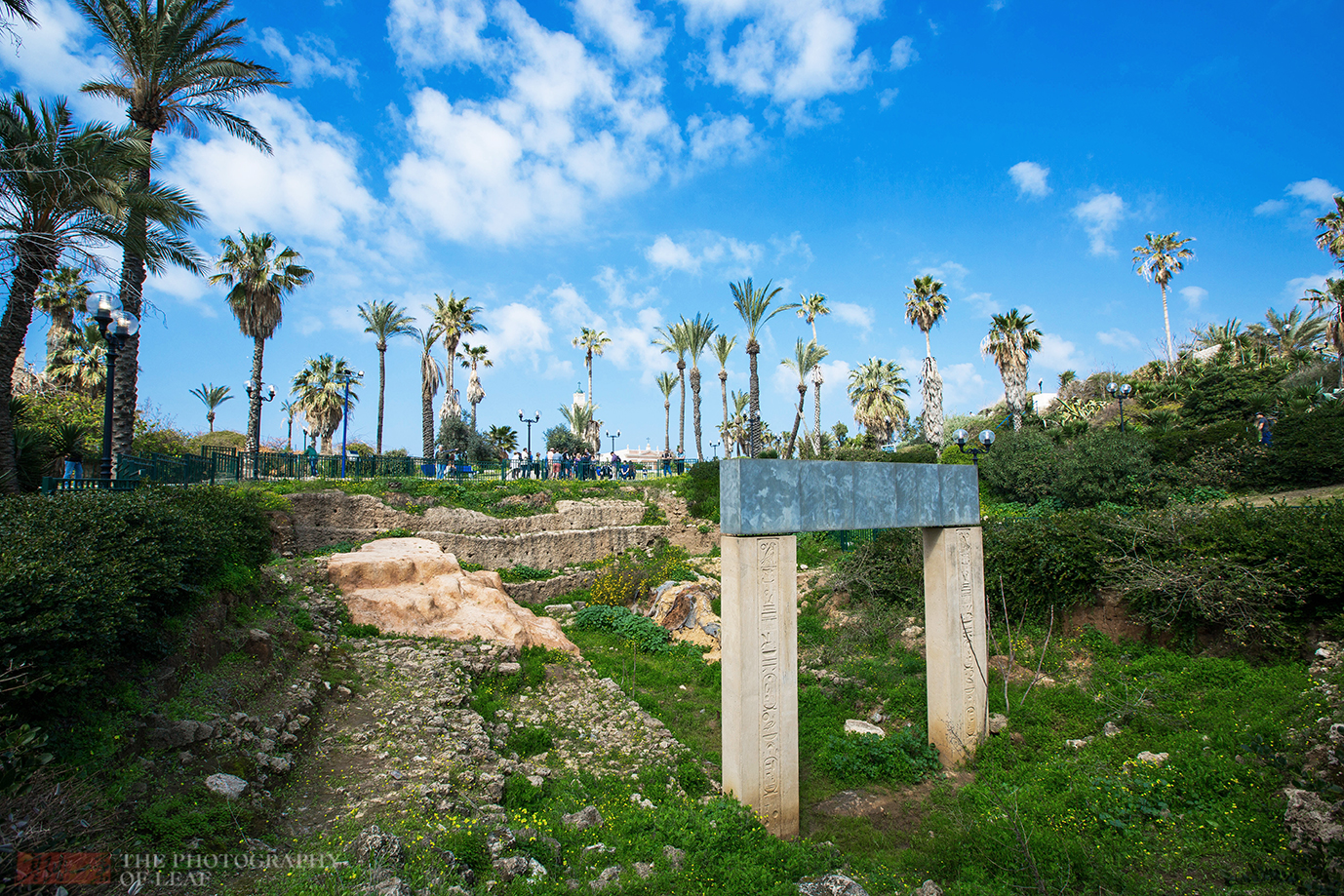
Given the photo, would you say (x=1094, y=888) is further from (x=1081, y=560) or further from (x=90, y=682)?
(x=90, y=682)

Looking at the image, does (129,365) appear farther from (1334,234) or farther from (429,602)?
(1334,234)

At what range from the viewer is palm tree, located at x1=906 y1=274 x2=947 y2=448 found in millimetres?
34469

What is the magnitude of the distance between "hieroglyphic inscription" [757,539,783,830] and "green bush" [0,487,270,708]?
18.7 feet

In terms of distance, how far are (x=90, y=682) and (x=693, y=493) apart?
71.8 feet

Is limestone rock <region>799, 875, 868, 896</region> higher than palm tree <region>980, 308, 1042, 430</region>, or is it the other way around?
palm tree <region>980, 308, 1042, 430</region>

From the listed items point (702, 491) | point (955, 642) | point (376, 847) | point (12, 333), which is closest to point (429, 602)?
point (376, 847)

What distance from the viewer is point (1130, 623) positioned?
386 inches

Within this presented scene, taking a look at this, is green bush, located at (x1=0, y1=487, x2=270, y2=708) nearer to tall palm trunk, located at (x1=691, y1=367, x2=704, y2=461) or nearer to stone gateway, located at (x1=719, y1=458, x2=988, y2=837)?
stone gateway, located at (x1=719, y1=458, x2=988, y2=837)

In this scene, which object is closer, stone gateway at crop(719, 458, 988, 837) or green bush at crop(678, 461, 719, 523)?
stone gateway at crop(719, 458, 988, 837)

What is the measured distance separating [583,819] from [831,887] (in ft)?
8.37

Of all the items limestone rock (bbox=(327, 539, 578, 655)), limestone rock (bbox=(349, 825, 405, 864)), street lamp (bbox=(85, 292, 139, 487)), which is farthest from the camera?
limestone rock (bbox=(327, 539, 578, 655))

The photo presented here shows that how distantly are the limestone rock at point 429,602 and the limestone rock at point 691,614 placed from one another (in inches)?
111

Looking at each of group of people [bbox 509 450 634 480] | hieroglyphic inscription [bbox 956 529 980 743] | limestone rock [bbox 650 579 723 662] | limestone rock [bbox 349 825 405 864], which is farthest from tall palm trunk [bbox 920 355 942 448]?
limestone rock [bbox 349 825 405 864]

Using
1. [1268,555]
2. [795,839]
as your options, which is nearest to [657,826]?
[795,839]
